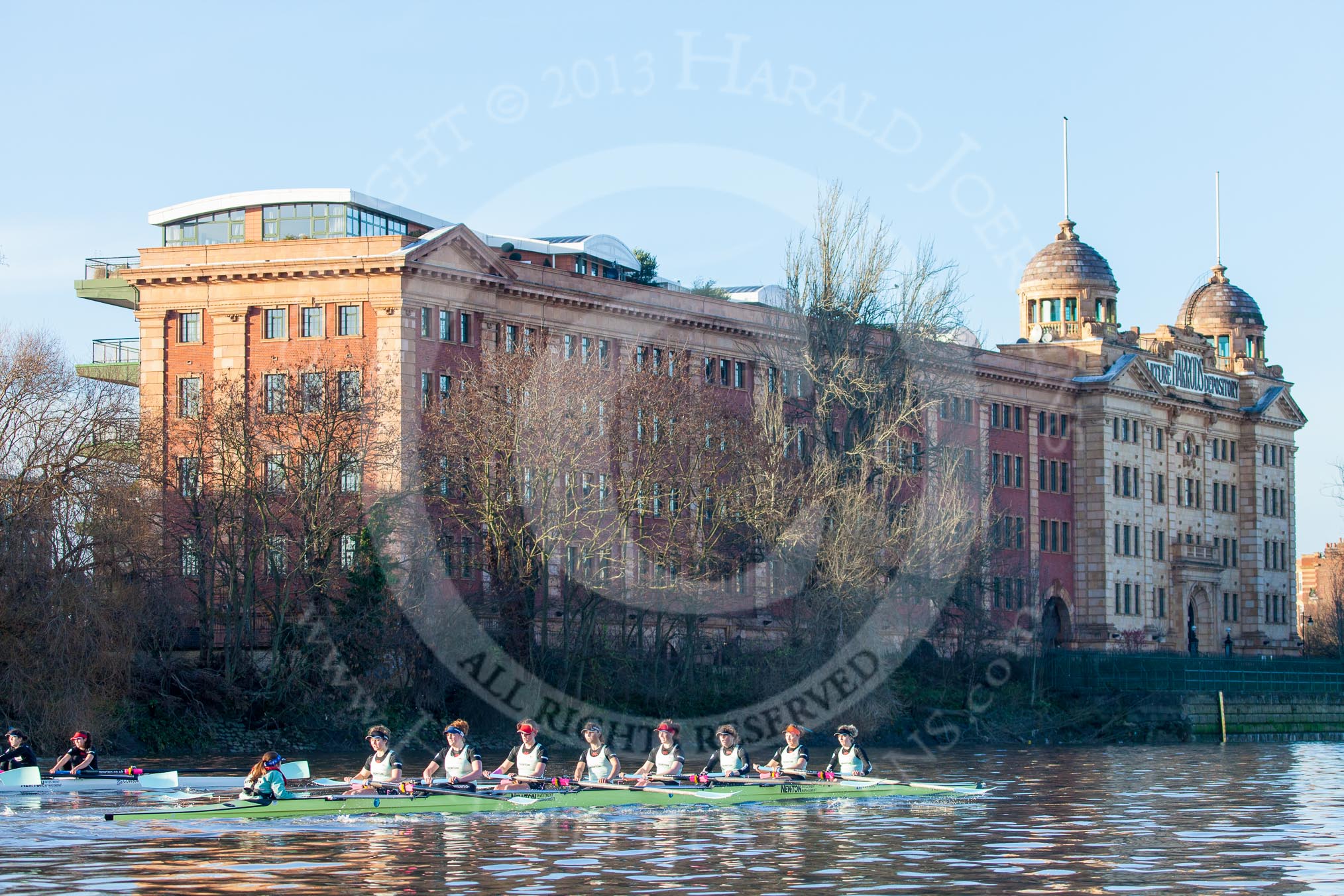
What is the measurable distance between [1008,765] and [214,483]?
85.3 ft

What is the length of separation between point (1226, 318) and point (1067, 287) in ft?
75.6

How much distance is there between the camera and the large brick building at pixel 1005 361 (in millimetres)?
78875

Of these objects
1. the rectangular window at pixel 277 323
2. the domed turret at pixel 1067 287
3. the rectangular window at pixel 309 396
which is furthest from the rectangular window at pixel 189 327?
the domed turret at pixel 1067 287

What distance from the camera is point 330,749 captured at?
198 feet

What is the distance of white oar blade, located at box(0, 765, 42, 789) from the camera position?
135ft

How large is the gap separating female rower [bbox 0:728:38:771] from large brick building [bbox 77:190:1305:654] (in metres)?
24.6

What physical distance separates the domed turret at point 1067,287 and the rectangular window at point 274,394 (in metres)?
64.4

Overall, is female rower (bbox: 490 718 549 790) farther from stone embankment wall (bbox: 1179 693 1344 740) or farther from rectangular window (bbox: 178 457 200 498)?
stone embankment wall (bbox: 1179 693 1344 740)

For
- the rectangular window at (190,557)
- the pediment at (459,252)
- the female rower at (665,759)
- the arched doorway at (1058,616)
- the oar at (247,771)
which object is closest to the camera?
the oar at (247,771)

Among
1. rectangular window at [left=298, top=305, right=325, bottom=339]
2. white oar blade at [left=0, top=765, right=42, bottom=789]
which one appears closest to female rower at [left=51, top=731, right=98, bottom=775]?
white oar blade at [left=0, top=765, right=42, bottom=789]

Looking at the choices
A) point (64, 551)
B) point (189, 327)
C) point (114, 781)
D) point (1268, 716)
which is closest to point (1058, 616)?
point (1268, 716)

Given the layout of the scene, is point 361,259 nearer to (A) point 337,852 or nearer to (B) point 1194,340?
(A) point 337,852

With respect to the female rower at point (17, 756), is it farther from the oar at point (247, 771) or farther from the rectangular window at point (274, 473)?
the rectangular window at point (274, 473)

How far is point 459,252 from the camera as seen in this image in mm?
80188
